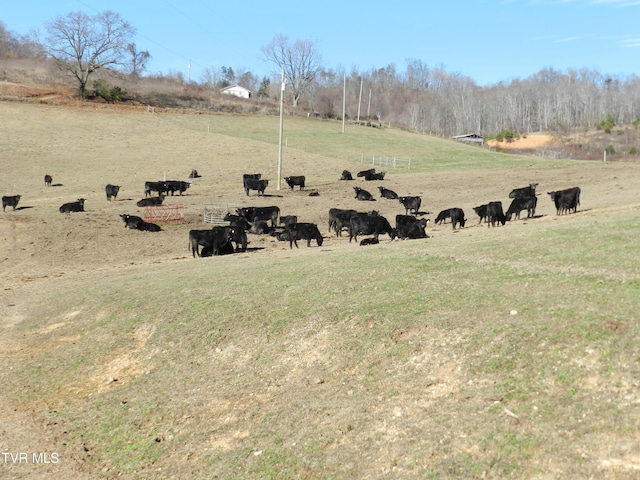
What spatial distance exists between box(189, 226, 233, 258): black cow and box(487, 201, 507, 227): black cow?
1129cm

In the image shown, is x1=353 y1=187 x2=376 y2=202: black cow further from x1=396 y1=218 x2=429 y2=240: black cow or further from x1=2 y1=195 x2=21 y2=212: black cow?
x1=2 y1=195 x2=21 y2=212: black cow

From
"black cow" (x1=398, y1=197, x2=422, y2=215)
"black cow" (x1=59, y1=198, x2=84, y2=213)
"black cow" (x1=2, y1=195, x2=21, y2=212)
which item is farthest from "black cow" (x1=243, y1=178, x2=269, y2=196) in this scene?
"black cow" (x1=2, y1=195, x2=21, y2=212)

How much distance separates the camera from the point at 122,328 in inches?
631

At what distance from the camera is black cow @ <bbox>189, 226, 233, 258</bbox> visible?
86.2 feet

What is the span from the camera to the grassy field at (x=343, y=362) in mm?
8539

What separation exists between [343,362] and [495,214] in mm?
18775

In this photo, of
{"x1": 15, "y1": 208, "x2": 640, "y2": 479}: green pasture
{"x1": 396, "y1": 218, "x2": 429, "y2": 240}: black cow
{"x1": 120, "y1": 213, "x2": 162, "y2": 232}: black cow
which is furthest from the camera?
{"x1": 120, "y1": 213, "x2": 162, "y2": 232}: black cow

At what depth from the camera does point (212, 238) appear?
2633cm

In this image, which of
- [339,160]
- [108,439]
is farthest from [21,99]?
[108,439]

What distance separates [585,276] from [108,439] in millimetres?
9728

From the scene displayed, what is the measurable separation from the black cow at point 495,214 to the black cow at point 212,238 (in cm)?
1129

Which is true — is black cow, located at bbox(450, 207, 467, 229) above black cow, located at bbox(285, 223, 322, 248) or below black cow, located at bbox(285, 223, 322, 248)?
above

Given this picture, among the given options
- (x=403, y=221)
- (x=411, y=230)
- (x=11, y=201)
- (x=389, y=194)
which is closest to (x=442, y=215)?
(x=403, y=221)

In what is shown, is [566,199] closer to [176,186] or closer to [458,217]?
[458,217]
